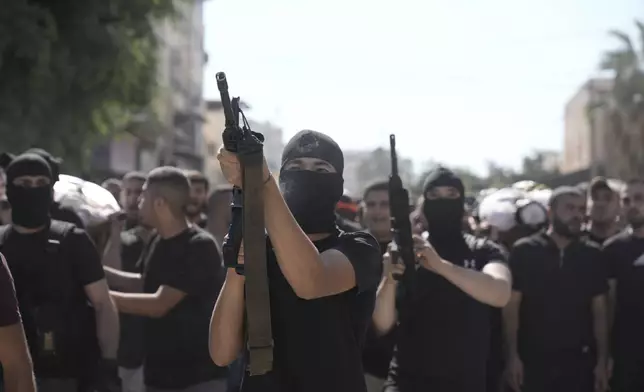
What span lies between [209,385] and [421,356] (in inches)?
50.9

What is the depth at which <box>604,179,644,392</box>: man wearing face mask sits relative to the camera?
22.2ft

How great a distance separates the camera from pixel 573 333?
6.54 meters

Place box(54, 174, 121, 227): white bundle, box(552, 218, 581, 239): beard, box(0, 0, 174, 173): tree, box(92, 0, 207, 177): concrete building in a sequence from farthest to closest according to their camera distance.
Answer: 1. box(92, 0, 207, 177): concrete building
2. box(0, 0, 174, 173): tree
3. box(552, 218, 581, 239): beard
4. box(54, 174, 121, 227): white bundle

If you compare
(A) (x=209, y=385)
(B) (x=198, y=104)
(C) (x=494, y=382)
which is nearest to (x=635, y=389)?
(C) (x=494, y=382)

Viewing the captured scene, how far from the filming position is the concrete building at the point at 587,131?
4828 centimetres

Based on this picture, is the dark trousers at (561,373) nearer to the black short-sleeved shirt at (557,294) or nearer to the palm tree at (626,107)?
the black short-sleeved shirt at (557,294)

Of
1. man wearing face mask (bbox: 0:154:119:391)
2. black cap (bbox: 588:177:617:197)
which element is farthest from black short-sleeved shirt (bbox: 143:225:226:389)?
black cap (bbox: 588:177:617:197)

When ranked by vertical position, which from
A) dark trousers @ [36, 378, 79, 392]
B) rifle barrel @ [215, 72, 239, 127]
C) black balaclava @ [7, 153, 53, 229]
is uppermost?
rifle barrel @ [215, 72, 239, 127]

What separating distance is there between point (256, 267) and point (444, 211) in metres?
2.71

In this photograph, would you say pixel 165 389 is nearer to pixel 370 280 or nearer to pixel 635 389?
pixel 370 280

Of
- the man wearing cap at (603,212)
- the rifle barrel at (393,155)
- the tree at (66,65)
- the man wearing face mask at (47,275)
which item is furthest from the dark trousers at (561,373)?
the tree at (66,65)

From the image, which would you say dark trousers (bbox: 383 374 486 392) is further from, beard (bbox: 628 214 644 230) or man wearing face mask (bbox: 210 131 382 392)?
beard (bbox: 628 214 644 230)

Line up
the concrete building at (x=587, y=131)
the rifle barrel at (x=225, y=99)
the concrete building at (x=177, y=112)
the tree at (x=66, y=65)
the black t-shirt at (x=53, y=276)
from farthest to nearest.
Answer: the concrete building at (x=587, y=131) < the concrete building at (x=177, y=112) < the tree at (x=66, y=65) < the black t-shirt at (x=53, y=276) < the rifle barrel at (x=225, y=99)

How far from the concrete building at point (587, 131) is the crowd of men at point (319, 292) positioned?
40.0m
